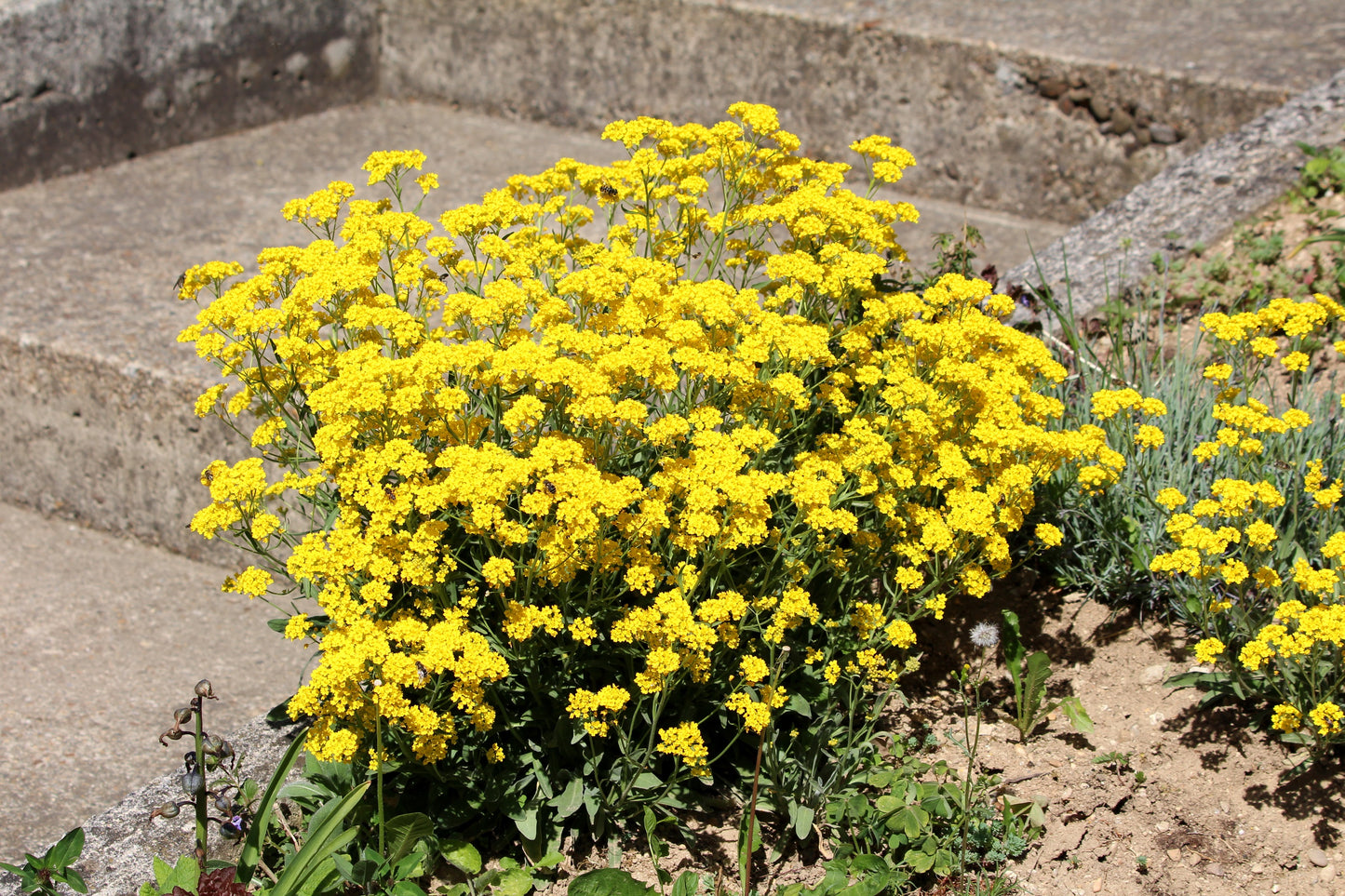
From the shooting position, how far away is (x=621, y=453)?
237 centimetres

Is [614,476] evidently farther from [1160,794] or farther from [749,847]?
[1160,794]

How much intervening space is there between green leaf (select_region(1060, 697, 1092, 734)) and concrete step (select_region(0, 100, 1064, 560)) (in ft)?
7.69

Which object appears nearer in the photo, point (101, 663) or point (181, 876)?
point (181, 876)

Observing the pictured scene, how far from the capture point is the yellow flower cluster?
6.77ft

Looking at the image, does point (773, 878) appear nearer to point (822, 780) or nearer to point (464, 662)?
point (822, 780)

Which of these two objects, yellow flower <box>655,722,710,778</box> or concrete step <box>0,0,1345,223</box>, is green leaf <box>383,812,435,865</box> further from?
concrete step <box>0,0,1345,223</box>

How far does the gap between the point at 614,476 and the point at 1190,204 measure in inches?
109

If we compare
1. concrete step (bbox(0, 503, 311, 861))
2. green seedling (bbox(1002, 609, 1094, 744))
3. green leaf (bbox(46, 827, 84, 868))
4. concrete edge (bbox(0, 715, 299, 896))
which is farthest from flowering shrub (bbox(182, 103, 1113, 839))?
concrete step (bbox(0, 503, 311, 861))

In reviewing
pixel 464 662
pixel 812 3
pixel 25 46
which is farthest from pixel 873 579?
pixel 25 46

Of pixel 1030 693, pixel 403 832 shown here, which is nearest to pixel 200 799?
pixel 403 832

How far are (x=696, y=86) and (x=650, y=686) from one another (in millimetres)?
4277

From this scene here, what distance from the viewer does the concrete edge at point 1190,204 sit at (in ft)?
12.5

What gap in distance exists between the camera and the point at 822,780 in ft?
7.98

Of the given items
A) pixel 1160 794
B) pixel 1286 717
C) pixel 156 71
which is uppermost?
pixel 156 71
